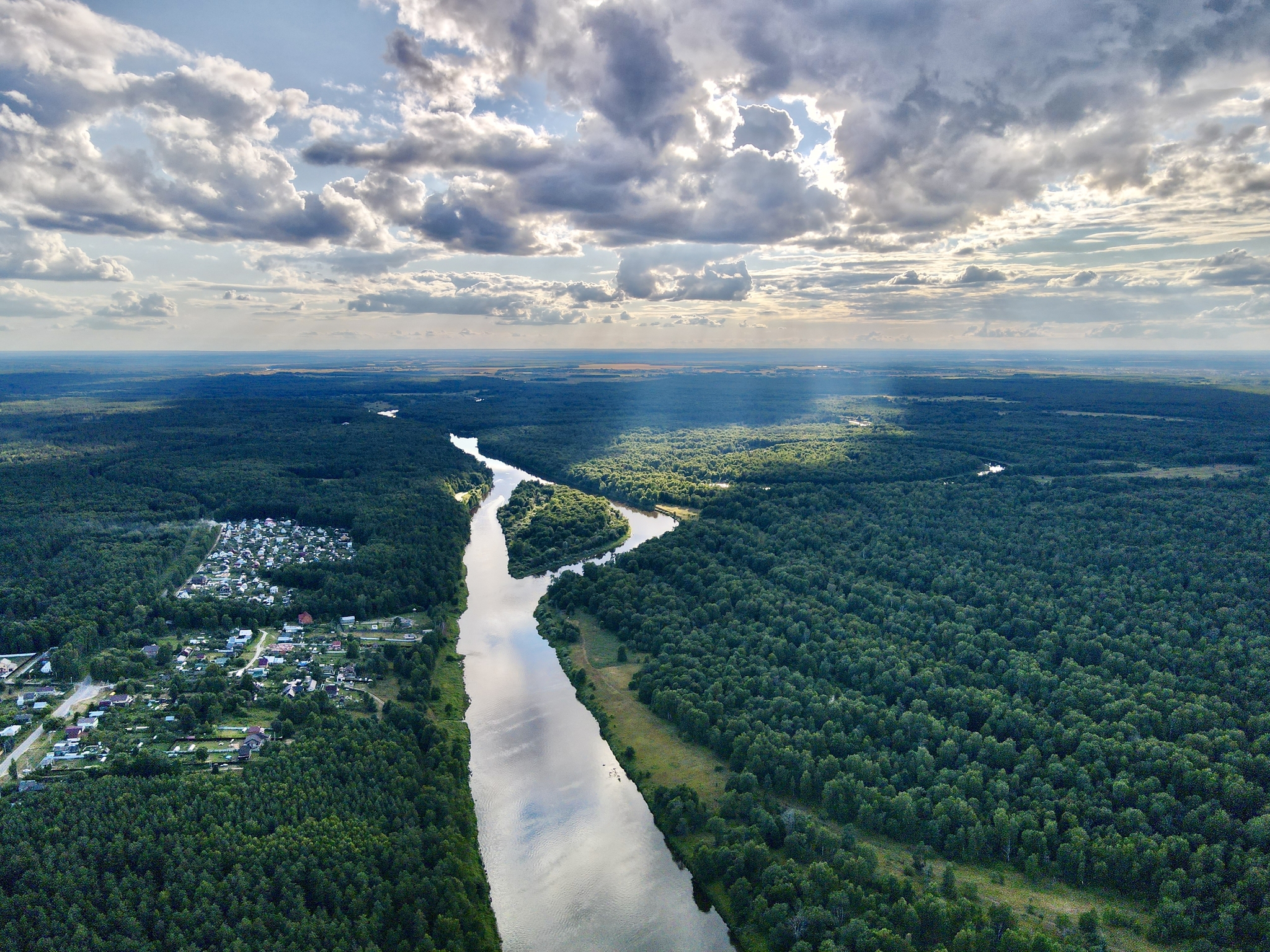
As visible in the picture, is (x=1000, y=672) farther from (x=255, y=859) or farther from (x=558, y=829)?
(x=255, y=859)

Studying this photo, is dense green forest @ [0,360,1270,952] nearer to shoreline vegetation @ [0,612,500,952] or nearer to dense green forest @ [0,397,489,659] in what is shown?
dense green forest @ [0,397,489,659]

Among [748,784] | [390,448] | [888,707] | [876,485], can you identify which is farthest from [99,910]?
[390,448]

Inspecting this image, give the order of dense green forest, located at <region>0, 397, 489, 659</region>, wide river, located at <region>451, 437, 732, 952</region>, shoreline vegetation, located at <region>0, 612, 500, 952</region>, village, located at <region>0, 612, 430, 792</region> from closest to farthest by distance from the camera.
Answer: shoreline vegetation, located at <region>0, 612, 500, 952</region>
wide river, located at <region>451, 437, 732, 952</region>
village, located at <region>0, 612, 430, 792</region>
dense green forest, located at <region>0, 397, 489, 659</region>

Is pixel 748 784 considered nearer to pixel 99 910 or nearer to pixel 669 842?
pixel 669 842

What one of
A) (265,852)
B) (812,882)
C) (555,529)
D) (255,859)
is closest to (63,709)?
(265,852)

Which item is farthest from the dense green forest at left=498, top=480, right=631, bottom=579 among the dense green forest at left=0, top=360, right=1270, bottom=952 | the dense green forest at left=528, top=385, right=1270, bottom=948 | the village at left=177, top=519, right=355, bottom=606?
the village at left=177, top=519, right=355, bottom=606

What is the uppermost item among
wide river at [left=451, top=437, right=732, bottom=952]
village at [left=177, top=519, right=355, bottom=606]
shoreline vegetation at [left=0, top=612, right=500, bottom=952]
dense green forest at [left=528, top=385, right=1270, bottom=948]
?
dense green forest at [left=528, top=385, right=1270, bottom=948]
